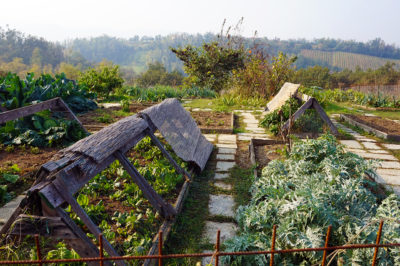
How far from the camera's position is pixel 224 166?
14.6 ft

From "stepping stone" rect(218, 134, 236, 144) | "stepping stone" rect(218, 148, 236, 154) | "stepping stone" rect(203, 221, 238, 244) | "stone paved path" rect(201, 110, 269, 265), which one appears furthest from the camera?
"stepping stone" rect(218, 134, 236, 144)

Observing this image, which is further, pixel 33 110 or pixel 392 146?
pixel 392 146

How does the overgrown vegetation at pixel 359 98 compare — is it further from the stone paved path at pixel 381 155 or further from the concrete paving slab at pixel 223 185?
the concrete paving slab at pixel 223 185

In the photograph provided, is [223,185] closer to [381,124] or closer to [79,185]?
[79,185]

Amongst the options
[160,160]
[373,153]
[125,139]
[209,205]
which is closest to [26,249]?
[125,139]

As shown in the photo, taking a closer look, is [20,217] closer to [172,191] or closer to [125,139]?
[125,139]

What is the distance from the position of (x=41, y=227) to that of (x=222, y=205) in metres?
2.00

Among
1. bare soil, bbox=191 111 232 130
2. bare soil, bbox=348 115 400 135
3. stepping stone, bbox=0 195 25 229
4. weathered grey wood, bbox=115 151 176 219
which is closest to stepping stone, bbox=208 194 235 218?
weathered grey wood, bbox=115 151 176 219

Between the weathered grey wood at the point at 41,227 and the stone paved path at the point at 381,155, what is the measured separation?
3319 mm

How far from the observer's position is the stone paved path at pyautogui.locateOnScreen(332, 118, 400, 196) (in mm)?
3974

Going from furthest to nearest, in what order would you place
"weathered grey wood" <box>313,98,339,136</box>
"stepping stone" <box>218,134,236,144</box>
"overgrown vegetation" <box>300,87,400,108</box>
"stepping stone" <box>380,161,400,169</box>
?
"overgrown vegetation" <box>300,87,400,108</box>
"stepping stone" <box>218,134,236,144</box>
"weathered grey wood" <box>313,98,339,136</box>
"stepping stone" <box>380,161,400,169</box>

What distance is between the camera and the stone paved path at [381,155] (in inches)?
156

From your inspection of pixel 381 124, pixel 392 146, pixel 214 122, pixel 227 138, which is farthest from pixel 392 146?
pixel 214 122

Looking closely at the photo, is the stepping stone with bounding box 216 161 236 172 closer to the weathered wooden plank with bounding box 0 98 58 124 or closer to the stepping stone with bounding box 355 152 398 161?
the stepping stone with bounding box 355 152 398 161
